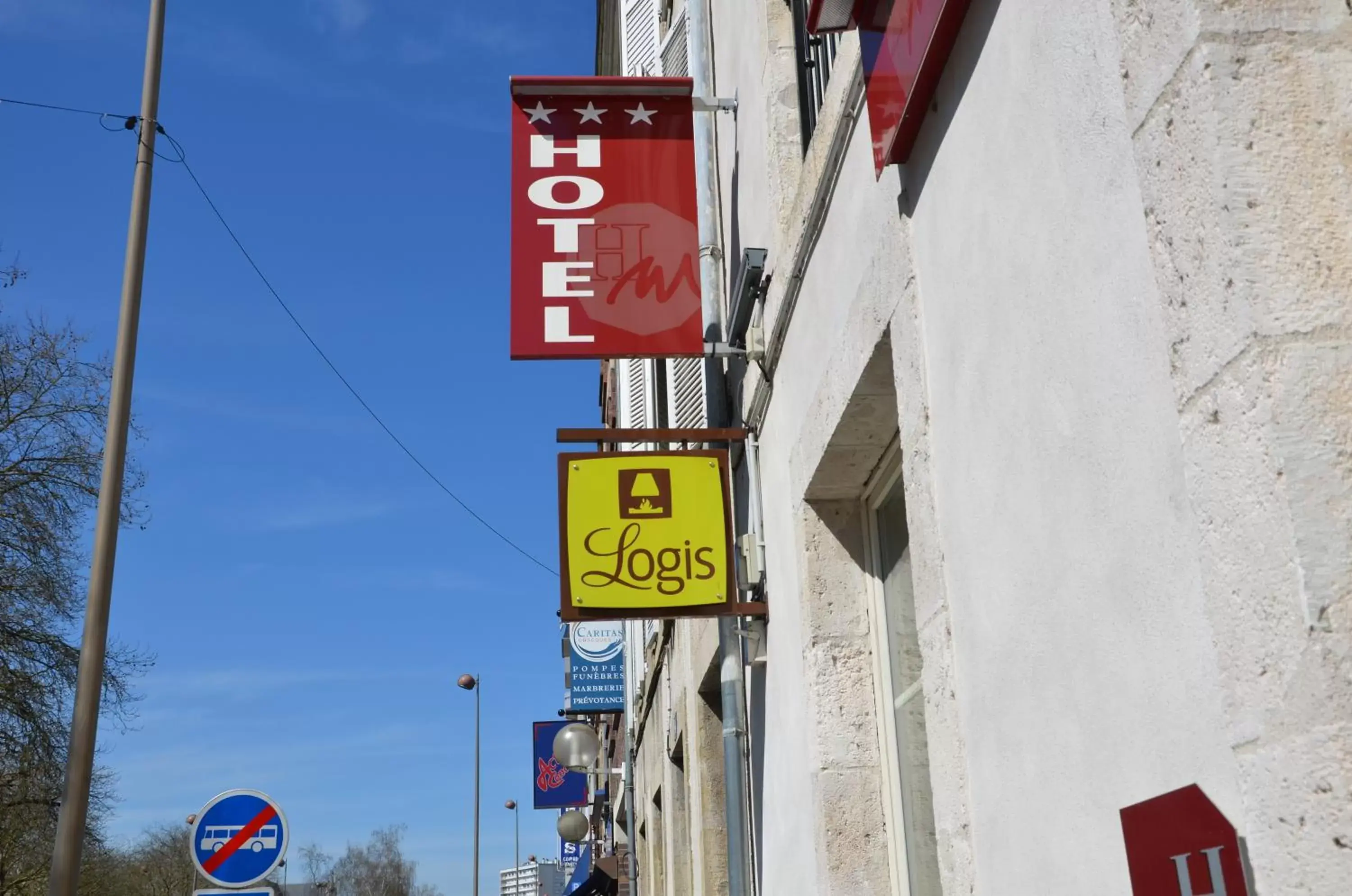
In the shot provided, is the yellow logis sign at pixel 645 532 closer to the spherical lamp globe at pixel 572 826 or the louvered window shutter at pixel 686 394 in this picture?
the louvered window shutter at pixel 686 394

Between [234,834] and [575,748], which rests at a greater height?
[575,748]

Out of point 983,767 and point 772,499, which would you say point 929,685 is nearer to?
point 983,767

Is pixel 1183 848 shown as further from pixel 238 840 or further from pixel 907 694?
pixel 238 840

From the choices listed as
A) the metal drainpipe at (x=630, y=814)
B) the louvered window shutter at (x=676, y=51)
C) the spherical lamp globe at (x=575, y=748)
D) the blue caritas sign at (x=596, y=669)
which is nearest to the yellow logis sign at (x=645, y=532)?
the louvered window shutter at (x=676, y=51)

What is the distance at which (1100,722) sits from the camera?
7.38 feet

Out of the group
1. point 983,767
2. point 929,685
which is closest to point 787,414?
point 929,685

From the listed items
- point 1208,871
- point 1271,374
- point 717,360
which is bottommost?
point 1208,871

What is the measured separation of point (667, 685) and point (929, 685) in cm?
761

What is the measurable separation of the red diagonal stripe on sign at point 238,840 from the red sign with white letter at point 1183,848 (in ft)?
20.9

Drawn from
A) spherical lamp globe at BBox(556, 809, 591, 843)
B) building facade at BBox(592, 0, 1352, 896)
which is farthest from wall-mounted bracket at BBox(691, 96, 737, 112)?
spherical lamp globe at BBox(556, 809, 591, 843)

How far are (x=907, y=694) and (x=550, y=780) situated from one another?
2110cm

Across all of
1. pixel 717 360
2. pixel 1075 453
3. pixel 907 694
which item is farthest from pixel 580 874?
pixel 1075 453

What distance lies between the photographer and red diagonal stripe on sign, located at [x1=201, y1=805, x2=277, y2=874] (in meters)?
7.45

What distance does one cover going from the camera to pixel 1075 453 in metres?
2.33
